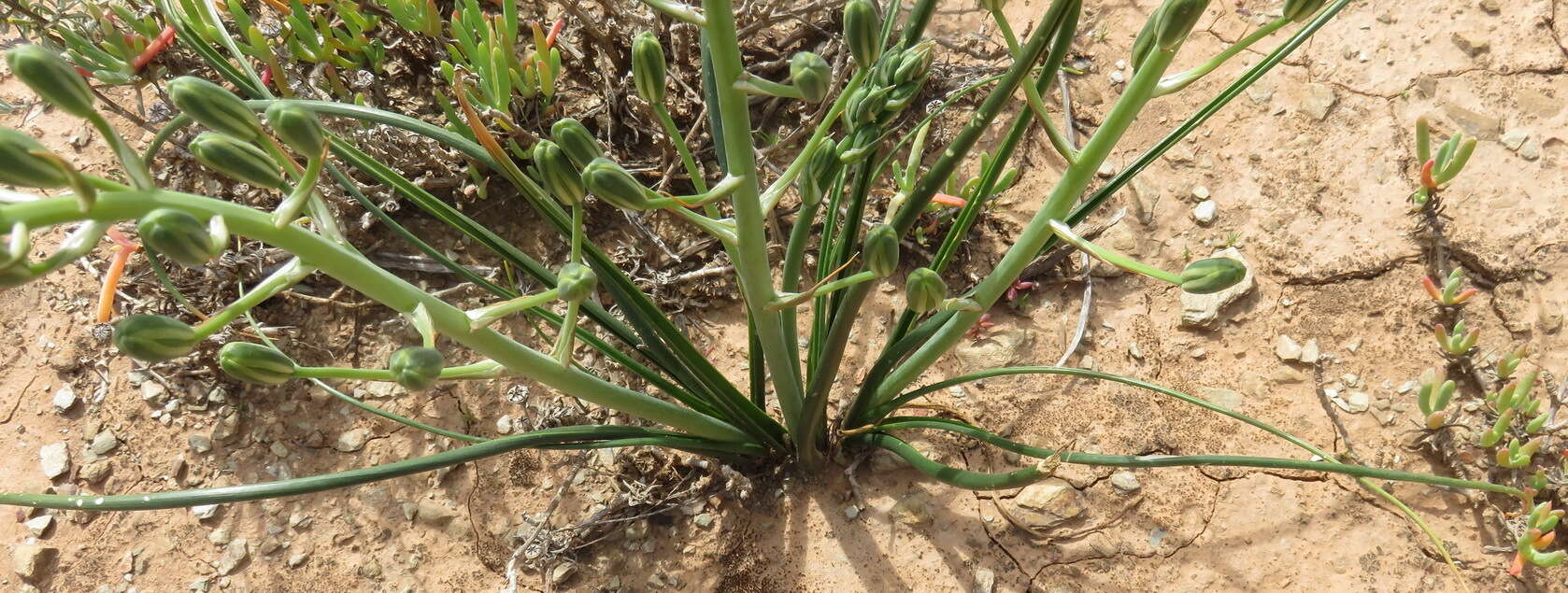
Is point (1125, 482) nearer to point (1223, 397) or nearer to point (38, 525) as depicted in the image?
point (1223, 397)

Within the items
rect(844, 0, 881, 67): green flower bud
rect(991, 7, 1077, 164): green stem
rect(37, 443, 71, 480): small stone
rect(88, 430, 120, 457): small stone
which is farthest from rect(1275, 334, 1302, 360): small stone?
rect(37, 443, 71, 480): small stone

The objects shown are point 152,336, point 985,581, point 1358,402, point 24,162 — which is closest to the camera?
point 24,162

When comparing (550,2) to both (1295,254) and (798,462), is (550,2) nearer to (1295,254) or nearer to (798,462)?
(798,462)

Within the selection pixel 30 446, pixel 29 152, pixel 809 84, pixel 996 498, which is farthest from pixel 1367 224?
pixel 30 446

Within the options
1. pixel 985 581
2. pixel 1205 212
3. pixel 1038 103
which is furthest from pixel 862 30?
pixel 1205 212

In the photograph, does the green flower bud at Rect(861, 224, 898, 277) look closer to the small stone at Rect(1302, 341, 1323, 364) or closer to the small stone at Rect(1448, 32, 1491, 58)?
the small stone at Rect(1302, 341, 1323, 364)
